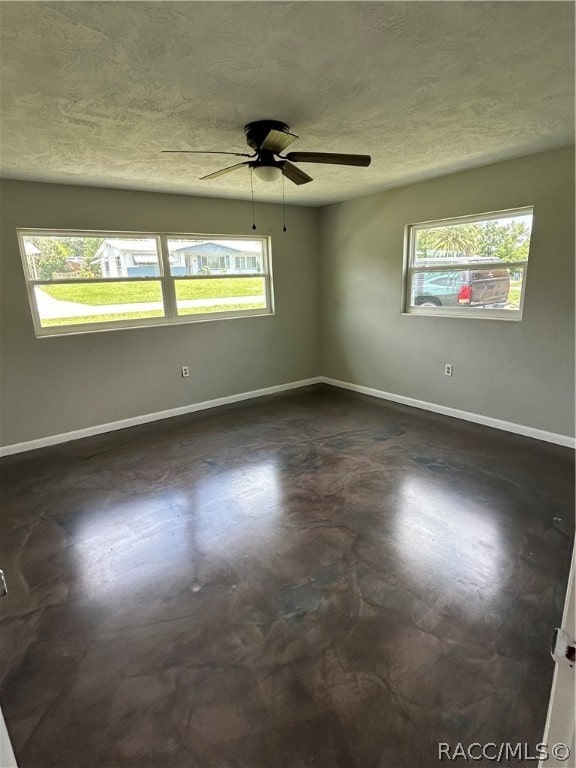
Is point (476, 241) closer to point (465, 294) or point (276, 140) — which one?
point (465, 294)

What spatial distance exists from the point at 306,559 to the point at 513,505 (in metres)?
1.48

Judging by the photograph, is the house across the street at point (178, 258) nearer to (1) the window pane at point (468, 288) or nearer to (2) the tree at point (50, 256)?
(2) the tree at point (50, 256)

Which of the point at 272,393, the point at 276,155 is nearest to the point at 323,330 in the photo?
the point at 272,393

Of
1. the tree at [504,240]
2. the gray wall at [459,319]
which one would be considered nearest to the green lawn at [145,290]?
the gray wall at [459,319]

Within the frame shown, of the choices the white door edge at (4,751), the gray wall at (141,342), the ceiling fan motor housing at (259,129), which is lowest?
the white door edge at (4,751)

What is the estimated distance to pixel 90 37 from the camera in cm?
145

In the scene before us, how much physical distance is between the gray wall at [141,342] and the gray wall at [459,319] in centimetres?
56

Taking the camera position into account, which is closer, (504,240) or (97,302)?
(504,240)

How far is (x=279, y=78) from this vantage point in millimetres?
1790

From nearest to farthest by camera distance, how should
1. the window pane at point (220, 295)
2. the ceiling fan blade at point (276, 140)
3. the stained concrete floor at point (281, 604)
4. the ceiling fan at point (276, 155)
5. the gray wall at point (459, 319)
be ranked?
the stained concrete floor at point (281, 604) → the ceiling fan blade at point (276, 140) → the ceiling fan at point (276, 155) → the gray wall at point (459, 319) → the window pane at point (220, 295)

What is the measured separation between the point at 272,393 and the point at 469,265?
2.86m

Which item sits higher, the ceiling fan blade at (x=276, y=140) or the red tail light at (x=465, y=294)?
the ceiling fan blade at (x=276, y=140)

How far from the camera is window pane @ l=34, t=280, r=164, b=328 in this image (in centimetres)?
363

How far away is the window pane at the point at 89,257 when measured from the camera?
3518 mm
